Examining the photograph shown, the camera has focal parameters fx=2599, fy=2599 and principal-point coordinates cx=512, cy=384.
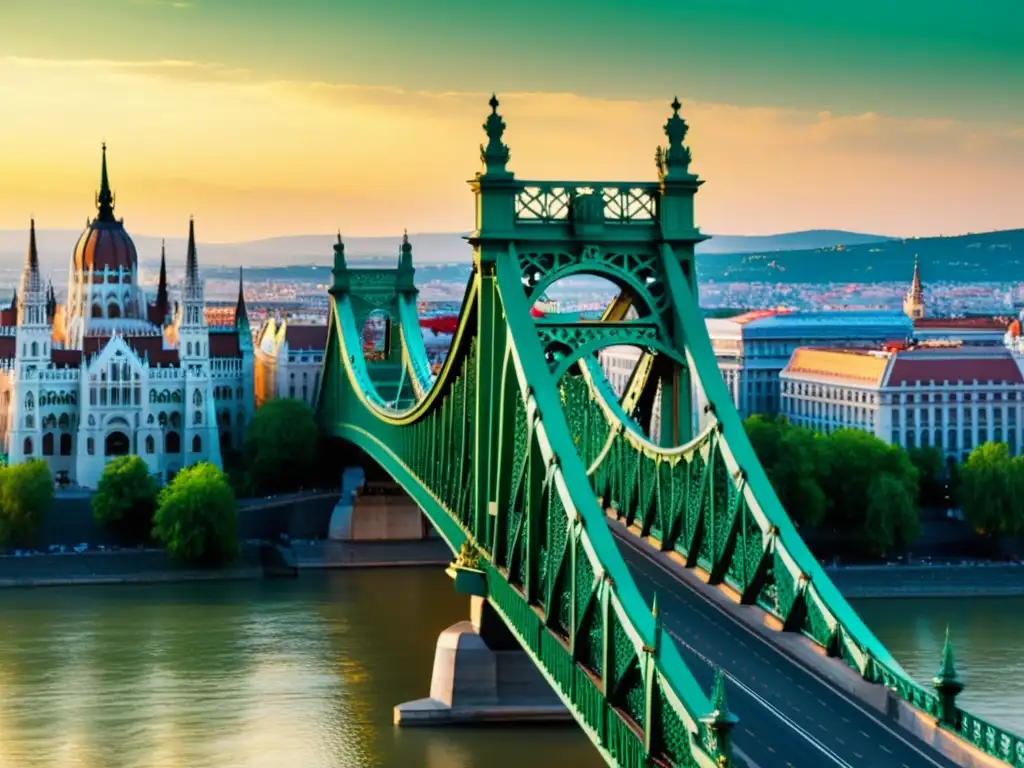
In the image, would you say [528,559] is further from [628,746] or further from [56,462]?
[56,462]

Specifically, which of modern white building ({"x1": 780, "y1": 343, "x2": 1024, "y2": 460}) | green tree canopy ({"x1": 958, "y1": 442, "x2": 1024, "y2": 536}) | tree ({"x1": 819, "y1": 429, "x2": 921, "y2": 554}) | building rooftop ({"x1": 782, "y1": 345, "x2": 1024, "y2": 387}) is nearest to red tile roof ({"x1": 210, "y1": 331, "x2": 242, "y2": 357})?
building rooftop ({"x1": 782, "y1": 345, "x2": 1024, "y2": 387})

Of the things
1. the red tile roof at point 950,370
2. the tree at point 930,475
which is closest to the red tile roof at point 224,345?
the red tile roof at point 950,370

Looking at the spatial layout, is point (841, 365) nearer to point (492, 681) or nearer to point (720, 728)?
point (492, 681)

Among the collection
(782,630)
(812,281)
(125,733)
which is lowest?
(125,733)

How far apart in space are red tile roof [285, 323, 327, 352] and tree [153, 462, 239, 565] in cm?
2538

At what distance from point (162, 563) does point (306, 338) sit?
2791 cm

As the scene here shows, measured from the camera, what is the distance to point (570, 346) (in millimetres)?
25469

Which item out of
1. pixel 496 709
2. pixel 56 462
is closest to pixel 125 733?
pixel 496 709

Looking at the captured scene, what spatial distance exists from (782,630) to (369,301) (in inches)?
1452

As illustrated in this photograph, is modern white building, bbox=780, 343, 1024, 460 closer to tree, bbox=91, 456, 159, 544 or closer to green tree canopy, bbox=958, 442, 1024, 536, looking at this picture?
green tree canopy, bbox=958, 442, 1024, 536

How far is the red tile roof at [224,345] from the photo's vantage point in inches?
2901

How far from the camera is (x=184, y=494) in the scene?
5259 cm

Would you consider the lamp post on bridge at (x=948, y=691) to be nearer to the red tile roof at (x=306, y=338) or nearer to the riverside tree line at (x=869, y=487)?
the riverside tree line at (x=869, y=487)

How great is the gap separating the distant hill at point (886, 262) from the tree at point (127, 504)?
114m
